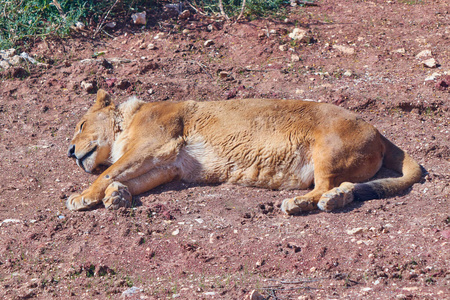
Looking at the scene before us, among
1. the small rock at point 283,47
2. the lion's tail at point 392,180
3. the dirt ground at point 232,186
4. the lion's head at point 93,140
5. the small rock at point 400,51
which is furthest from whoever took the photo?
the small rock at point 283,47

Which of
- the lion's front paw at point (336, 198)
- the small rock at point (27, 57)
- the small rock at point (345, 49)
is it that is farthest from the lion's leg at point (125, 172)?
the small rock at point (27, 57)

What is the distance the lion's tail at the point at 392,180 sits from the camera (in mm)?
5809

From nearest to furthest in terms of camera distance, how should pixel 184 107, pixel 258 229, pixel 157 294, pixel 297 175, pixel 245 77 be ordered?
1. pixel 157 294
2. pixel 258 229
3. pixel 297 175
4. pixel 184 107
5. pixel 245 77

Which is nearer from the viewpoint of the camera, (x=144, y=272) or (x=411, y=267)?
Result: (x=411, y=267)

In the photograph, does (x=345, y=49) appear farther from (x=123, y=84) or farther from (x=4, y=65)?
(x=4, y=65)

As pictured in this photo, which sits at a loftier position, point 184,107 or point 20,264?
point 184,107

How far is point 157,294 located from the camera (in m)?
4.45

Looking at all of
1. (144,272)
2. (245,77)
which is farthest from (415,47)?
(144,272)

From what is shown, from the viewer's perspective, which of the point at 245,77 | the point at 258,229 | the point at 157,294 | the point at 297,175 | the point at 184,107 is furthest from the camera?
the point at 245,77

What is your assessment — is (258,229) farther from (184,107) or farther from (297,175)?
(184,107)

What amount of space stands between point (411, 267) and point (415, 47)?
243 inches

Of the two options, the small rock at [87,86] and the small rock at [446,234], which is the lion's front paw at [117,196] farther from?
the small rock at [87,86]

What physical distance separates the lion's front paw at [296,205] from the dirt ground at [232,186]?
9 centimetres

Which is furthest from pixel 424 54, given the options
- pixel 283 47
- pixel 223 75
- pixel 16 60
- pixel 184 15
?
pixel 16 60
